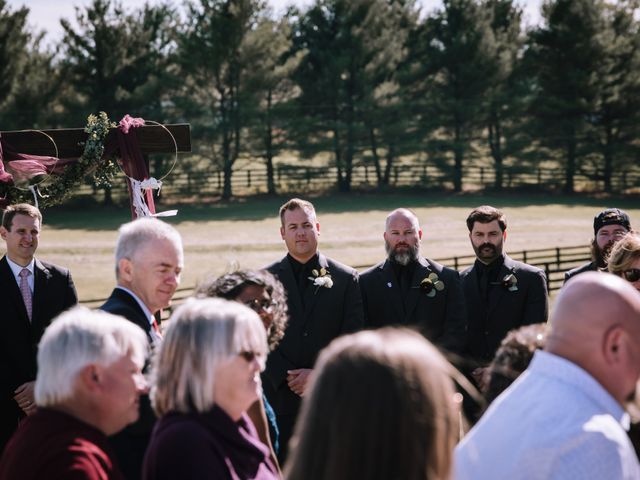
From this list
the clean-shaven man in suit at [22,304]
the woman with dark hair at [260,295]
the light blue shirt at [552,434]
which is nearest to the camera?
the light blue shirt at [552,434]

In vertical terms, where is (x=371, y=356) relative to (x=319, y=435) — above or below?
above

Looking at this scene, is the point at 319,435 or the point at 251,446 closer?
the point at 319,435

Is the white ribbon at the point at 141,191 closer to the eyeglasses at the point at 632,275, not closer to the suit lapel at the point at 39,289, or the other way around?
the suit lapel at the point at 39,289

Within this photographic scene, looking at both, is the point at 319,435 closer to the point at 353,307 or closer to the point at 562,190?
the point at 353,307

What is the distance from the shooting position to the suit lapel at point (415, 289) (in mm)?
7113

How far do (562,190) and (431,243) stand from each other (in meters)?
20.3

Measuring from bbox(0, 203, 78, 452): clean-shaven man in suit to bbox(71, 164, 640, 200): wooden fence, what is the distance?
3893 cm

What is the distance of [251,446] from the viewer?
2.88m

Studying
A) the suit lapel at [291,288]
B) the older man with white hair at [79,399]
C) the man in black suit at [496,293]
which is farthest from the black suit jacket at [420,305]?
the older man with white hair at [79,399]

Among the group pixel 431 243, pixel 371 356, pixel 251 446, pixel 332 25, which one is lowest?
pixel 431 243

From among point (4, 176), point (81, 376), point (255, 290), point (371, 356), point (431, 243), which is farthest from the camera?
point (431, 243)

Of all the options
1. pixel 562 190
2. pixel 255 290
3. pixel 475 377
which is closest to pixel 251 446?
pixel 255 290

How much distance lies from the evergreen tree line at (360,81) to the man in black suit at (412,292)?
3704 centimetres

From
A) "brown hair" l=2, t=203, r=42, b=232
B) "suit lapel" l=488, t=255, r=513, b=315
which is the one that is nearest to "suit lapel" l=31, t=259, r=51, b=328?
"brown hair" l=2, t=203, r=42, b=232
